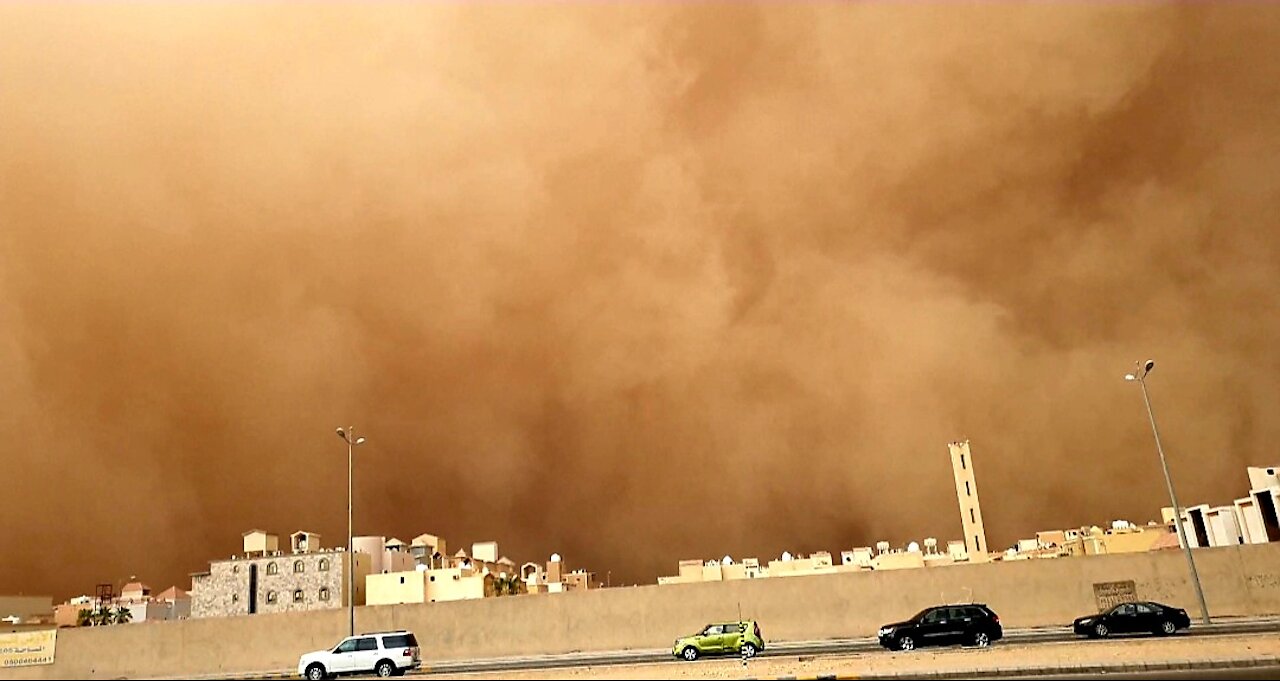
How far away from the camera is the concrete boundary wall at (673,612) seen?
105 ft

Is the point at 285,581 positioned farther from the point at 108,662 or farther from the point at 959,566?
the point at 959,566

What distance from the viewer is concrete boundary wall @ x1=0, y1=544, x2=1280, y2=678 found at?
105 ft

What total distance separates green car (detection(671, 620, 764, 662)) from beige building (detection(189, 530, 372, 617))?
155 feet

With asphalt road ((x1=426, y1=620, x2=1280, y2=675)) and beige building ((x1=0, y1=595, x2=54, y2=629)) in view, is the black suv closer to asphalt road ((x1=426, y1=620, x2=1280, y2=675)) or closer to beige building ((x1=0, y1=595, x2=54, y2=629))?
asphalt road ((x1=426, y1=620, x2=1280, y2=675))

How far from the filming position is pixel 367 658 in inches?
1072

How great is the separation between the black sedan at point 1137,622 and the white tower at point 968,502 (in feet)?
233

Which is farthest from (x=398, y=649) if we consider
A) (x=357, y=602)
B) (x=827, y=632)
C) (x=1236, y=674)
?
(x=357, y=602)

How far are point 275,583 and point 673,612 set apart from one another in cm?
4822

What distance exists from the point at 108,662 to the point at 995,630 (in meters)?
38.3

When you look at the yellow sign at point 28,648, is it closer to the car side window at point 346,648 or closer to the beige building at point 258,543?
the car side window at point 346,648

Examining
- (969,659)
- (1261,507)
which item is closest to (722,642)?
(969,659)

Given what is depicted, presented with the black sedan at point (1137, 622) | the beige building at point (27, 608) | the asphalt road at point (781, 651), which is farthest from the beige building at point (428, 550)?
the black sedan at point (1137, 622)

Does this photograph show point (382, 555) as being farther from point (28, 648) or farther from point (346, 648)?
point (346, 648)

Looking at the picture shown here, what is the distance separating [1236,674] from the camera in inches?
615
